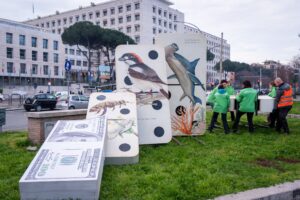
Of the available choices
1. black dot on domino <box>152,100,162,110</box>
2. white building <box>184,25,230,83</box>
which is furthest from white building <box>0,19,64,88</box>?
black dot on domino <box>152,100,162,110</box>

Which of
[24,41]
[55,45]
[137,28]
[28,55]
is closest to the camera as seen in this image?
[24,41]

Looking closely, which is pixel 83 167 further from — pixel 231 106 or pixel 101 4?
pixel 101 4

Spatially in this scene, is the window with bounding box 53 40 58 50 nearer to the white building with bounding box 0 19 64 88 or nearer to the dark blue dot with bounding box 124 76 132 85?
the white building with bounding box 0 19 64 88

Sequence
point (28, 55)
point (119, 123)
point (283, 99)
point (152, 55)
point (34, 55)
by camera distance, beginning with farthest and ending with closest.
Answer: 1. point (34, 55)
2. point (28, 55)
3. point (283, 99)
4. point (152, 55)
5. point (119, 123)

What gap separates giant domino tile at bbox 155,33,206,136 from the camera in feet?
29.3

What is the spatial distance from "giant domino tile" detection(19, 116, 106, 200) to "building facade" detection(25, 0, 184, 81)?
234ft

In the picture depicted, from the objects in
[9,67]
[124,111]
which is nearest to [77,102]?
[124,111]

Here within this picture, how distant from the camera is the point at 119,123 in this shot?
689cm

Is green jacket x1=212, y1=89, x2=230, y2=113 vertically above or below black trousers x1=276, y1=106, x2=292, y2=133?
above

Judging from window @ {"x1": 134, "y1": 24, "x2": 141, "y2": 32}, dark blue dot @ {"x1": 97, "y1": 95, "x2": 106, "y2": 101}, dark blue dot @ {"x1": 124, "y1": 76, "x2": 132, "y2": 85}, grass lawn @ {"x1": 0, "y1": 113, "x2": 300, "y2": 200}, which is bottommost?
grass lawn @ {"x1": 0, "y1": 113, "x2": 300, "y2": 200}

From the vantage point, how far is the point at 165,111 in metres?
7.95

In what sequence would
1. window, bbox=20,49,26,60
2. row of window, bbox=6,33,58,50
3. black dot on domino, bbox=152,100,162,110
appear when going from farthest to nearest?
window, bbox=20,49,26,60 → row of window, bbox=6,33,58,50 → black dot on domino, bbox=152,100,162,110

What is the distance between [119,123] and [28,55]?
59.2 metres

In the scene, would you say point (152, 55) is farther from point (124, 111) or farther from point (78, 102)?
point (78, 102)
